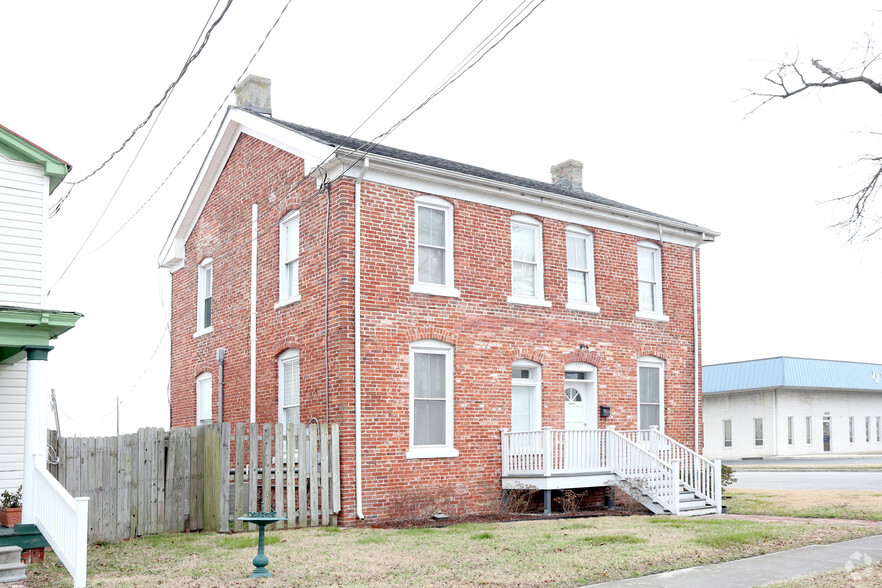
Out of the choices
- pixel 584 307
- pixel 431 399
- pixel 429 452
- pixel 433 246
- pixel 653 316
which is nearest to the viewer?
pixel 429 452

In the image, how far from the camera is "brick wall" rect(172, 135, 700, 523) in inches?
677

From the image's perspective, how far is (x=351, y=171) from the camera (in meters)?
17.3

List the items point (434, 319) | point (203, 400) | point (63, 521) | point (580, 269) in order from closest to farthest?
point (63, 521)
point (434, 319)
point (580, 269)
point (203, 400)

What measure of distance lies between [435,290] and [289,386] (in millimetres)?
3800

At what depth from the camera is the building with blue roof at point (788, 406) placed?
46.4 meters

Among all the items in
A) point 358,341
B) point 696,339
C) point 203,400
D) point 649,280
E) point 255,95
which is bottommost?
point 203,400

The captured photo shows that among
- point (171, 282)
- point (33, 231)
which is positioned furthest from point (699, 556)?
point (171, 282)

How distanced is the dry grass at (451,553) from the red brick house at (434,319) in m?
2.45

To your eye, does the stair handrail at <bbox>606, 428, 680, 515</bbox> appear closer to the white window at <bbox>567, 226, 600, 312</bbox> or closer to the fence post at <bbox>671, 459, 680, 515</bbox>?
the fence post at <bbox>671, 459, 680, 515</bbox>

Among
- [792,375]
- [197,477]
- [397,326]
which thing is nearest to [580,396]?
[397,326]

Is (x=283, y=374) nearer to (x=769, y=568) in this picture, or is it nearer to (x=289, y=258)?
(x=289, y=258)

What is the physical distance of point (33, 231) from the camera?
45.0 ft

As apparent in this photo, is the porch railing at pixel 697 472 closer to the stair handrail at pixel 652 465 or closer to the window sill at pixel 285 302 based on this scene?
the stair handrail at pixel 652 465

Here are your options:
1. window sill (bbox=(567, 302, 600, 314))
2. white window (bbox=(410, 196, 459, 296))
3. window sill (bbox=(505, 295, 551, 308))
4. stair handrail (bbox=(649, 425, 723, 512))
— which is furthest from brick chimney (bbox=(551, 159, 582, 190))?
stair handrail (bbox=(649, 425, 723, 512))
